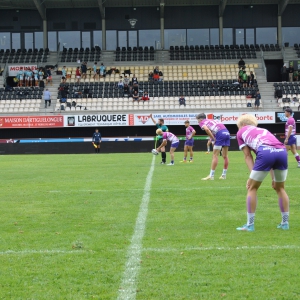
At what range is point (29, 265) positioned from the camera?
19.1ft

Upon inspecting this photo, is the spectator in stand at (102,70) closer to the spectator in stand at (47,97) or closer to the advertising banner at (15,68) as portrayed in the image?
the spectator in stand at (47,97)

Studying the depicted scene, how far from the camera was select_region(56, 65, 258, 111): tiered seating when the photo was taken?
149 ft

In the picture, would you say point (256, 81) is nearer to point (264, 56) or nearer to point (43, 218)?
point (264, 56)

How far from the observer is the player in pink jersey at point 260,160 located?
7.27 m

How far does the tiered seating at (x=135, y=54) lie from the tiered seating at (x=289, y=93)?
1185 cm

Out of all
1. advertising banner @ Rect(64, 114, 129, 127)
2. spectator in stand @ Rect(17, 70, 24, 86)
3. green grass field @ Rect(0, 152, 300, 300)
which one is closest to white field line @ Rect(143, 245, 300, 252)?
green grass field @ Rect(0, 152, 300, 300)

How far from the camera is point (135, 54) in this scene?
171 feet

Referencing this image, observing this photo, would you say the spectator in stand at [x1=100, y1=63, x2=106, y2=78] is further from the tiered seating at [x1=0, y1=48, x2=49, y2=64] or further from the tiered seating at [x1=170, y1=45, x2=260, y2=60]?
the tiered seating at [x1=170, y1=45, x2=260, y2=60]

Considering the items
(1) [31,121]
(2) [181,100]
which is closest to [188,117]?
(2) [181,100]

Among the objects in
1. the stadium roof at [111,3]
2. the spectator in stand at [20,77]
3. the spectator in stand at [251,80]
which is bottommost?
the spectator in stand at [251,80]

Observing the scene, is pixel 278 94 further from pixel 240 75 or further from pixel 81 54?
pixel 81 54

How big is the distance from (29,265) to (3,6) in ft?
165

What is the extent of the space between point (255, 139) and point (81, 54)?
46506 mm

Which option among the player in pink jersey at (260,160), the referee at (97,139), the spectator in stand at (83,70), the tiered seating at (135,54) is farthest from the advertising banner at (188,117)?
the player in pink jersey at (260,160)
